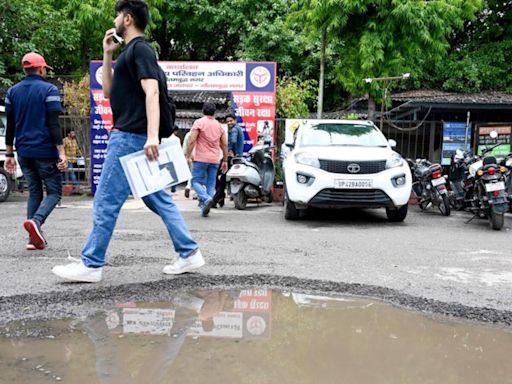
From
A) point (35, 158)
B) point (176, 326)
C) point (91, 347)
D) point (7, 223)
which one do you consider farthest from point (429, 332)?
point (7, 223)

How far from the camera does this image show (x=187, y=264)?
163 inches

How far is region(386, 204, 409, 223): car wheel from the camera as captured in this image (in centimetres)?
785

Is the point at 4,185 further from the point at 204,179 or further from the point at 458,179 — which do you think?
the point at 458,179

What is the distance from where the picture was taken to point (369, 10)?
12.6 m

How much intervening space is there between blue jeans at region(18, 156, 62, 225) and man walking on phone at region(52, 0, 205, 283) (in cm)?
147

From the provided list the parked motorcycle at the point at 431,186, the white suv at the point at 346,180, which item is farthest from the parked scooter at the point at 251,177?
the parked motorcycle at the point at 431,186

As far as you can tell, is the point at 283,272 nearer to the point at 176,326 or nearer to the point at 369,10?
the point at 176,326

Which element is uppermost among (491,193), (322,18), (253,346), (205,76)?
(322,18)

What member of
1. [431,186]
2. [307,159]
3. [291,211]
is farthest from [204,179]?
[431,186]

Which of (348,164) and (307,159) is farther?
(307,159)

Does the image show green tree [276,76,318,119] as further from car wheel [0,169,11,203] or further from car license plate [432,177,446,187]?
car wheel [0,169,11,203]

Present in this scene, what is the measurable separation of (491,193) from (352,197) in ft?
6.18

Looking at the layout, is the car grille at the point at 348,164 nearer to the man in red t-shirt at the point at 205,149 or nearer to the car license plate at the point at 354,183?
the car license plate at the point at 354,183

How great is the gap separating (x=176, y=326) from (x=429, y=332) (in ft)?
4.98
